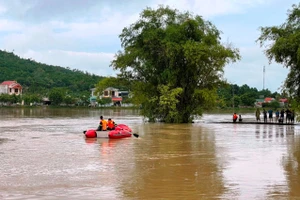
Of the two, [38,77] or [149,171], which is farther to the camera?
[38,77]

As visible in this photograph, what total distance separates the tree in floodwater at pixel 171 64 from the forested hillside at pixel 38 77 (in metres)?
86.2

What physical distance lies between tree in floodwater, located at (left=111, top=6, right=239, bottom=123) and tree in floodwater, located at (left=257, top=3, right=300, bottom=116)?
29.3 ft

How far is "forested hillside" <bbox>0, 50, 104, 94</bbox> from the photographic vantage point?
462ft

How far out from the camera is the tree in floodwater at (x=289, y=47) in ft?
103

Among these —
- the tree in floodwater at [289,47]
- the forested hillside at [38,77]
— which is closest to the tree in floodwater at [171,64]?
the tree in floodwater at [289,47]

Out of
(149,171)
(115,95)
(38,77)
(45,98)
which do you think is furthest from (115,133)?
(38,77)

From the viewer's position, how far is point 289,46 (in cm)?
3123

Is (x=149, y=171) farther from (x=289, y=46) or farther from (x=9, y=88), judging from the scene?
(x=9, y=88)

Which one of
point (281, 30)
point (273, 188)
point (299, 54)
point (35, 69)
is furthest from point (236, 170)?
point (35, 69)

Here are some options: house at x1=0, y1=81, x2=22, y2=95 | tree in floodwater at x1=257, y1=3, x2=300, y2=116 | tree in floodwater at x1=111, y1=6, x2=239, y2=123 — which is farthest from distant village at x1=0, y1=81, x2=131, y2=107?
tree in floodwater at x1=257, y1=3, x2=300, y2=116

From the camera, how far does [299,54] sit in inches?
1188

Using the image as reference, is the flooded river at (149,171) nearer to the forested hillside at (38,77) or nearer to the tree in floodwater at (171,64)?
the tree in floodwater at (171,64)

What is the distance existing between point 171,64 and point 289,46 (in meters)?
14.3

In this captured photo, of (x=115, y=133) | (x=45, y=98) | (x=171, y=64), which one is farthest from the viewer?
(x=45, y=98)
